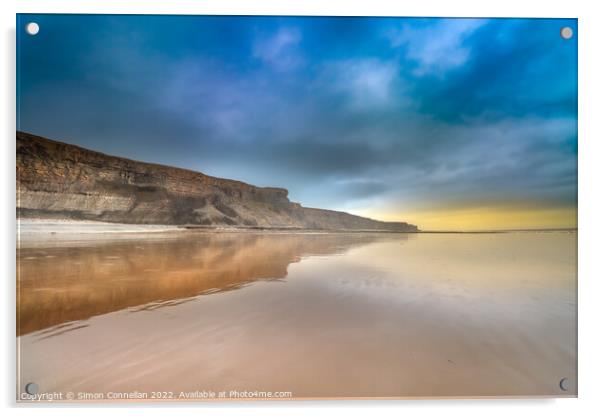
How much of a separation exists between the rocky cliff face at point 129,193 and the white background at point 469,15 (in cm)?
38

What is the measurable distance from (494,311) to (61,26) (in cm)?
453

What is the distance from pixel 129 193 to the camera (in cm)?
837

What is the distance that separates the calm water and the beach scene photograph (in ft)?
0.05

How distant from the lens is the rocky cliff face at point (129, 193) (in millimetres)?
2367

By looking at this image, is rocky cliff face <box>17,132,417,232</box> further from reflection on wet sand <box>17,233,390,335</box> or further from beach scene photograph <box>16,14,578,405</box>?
reflection on wet sand <box>17,233,390,335</box>

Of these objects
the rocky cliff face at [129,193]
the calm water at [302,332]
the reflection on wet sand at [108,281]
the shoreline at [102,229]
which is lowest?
the calm water at [302,332]

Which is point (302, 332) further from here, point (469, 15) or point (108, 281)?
point (469, 15)

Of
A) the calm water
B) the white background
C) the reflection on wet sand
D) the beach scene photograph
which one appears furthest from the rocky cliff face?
the calm water

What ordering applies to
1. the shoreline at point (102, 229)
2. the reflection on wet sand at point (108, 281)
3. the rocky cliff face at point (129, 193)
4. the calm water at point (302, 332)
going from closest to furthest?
1. the calm water at point (302, 332)
2. the reflection on wet sand at point (108, 281)
3. the shoreline at point (102, 229)
4. the rocky cliff face at point (129, 193)

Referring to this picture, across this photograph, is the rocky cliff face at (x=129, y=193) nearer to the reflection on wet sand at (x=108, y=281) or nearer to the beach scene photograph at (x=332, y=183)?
the beach scene photograph at (x=332, y=183)

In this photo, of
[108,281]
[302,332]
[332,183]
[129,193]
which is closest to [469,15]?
[332,183]

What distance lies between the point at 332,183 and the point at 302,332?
2585 mm

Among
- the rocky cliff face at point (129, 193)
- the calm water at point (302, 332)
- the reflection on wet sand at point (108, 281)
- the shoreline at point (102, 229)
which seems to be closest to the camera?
the calm water at point (302, 332)

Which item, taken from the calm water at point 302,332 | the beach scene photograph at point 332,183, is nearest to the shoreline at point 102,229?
the beach scene photograph at point 332,183
